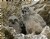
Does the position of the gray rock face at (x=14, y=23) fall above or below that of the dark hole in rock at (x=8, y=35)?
above

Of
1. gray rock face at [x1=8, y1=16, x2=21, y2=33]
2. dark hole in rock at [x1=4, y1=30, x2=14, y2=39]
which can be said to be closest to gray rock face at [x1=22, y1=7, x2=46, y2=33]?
gray rock face at [x1=8, y1=16, x2=21, y2=33]

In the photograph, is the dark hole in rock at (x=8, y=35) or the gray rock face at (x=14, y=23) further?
the gray rock face at (x=14, y=23)

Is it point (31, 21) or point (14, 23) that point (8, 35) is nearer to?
point (14, 23)

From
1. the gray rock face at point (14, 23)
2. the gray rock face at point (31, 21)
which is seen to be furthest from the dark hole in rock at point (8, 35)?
the gray rock face at point (31, 21)

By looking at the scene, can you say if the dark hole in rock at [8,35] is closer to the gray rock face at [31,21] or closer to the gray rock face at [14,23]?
the gray rock face at [14,23]

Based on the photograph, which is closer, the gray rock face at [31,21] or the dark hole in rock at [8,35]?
the dark hole in rock at [8,35]

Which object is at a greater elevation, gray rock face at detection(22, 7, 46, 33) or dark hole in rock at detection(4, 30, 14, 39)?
gray rock face at detection(22, 7, 46, 33)

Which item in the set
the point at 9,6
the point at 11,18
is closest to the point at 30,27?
the point at 11,18

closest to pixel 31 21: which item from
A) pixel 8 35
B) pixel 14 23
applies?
pixel 14 23

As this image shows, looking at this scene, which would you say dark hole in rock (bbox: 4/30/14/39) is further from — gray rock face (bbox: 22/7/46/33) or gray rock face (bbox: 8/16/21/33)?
gray rock face (bbox: 22/7/46/33)

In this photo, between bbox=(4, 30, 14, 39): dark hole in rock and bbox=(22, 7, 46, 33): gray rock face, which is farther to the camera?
bbox=(22, 7, 46, 33): gray rock face

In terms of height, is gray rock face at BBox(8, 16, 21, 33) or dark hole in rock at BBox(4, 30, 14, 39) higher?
gray rock face at BBox(8, 16, 21, 33)

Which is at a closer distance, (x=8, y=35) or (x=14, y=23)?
(x=8, y=35)

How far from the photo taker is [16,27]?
1803 mm
